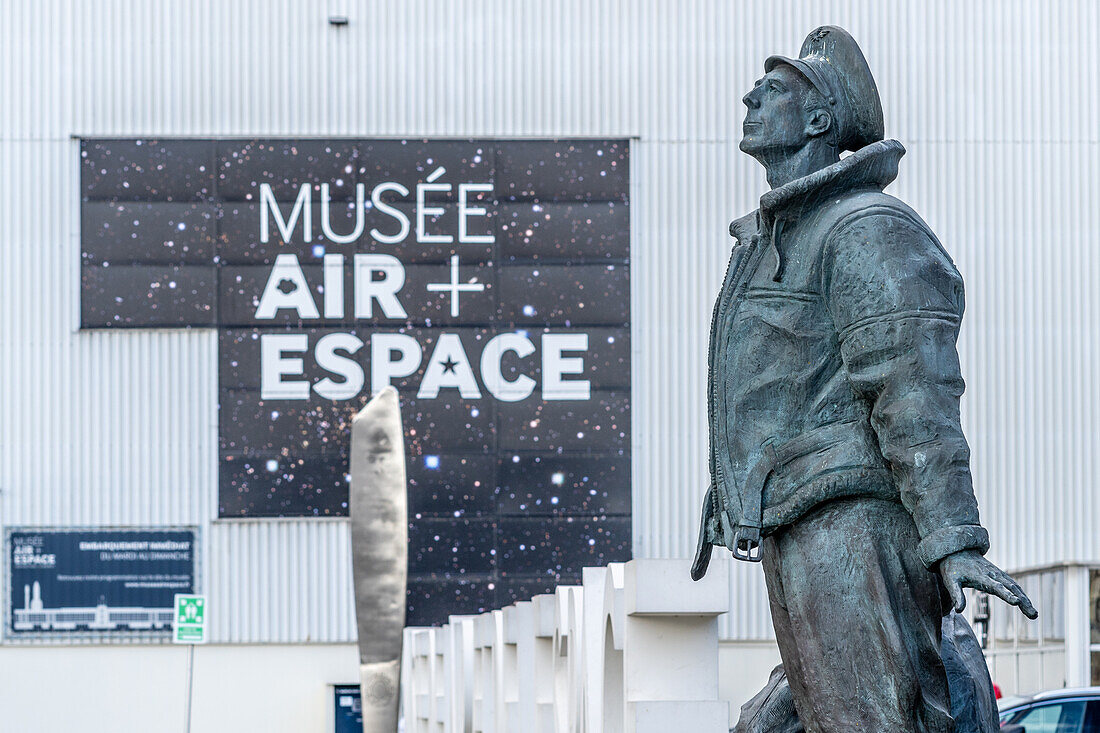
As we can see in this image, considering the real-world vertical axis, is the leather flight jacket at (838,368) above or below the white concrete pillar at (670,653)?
above

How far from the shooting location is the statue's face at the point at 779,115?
3998 mm

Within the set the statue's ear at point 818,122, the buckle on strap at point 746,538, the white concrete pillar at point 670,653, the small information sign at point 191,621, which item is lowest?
the small information sign at point 191,621

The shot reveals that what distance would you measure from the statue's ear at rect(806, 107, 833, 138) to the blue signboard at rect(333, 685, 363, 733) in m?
18.0

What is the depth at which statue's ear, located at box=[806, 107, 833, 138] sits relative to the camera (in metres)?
3.98

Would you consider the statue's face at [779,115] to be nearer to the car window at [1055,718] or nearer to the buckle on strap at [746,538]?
the buckle on strap at [746,538]

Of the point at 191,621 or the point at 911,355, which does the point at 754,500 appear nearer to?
the point at 911,355

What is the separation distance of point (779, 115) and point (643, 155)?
17547mm

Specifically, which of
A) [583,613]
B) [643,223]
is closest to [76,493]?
[643,223]

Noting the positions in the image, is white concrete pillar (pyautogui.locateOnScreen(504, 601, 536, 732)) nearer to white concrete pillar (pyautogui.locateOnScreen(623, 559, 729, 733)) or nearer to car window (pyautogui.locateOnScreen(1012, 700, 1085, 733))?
white concrete pillar (pyautogui.locateOnScreen(623, 559, 729, 733))

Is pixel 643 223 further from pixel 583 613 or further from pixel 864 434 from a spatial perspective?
A: pixel 864 434

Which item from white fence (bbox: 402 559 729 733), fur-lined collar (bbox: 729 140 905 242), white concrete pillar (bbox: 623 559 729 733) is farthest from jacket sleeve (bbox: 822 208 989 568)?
white concrete pillar (bbox: 623 559 729 733)

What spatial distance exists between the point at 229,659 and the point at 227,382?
3198mm

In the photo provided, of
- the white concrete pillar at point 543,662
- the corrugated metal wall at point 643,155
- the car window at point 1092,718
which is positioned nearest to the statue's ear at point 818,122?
the white concrete pillar at point 543,662

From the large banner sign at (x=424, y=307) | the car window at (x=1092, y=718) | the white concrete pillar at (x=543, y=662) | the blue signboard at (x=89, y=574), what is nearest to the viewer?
the white concrete pillar at (x=543, y=662)
